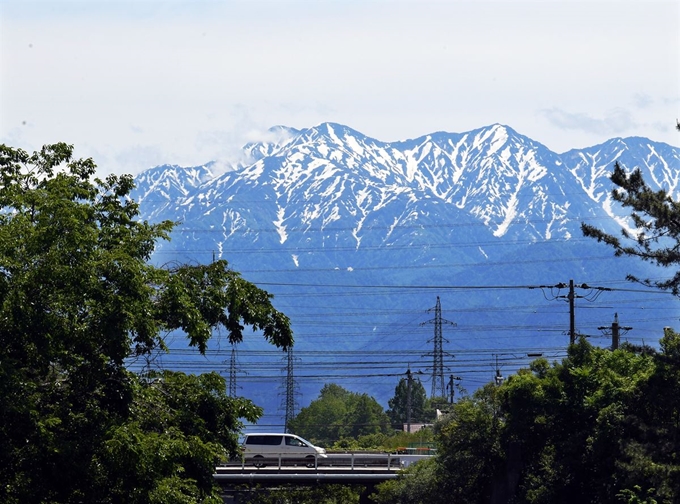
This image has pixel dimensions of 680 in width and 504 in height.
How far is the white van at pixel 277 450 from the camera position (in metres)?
76.4

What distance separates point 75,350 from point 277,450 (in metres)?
53.0

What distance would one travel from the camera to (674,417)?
1815 inches

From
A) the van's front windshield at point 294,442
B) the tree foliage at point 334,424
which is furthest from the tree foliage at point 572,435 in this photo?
the tree foliage at point 334,424

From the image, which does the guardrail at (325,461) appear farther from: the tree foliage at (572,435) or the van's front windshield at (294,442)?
the tree foliage at (572,435)

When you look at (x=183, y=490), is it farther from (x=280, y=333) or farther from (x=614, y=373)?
(x=614, y=373)

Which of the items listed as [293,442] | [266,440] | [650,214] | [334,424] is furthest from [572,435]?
[334,424]

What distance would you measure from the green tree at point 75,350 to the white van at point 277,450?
46978 mm

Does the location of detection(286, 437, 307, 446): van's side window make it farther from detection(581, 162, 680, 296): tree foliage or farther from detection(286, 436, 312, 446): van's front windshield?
detection(581, 162, 680, 296): tree foliage

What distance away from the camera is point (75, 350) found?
2709 centimetres

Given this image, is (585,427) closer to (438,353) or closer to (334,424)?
(438,353)

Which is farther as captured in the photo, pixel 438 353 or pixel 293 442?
pixel 438 353

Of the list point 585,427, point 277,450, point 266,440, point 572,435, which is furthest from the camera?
point 266,440

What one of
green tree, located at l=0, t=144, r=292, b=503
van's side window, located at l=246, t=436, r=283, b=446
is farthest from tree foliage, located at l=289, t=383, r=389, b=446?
green tree, located at l=0, t=144, r=292, b=503

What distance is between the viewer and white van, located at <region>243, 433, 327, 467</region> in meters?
76.4
